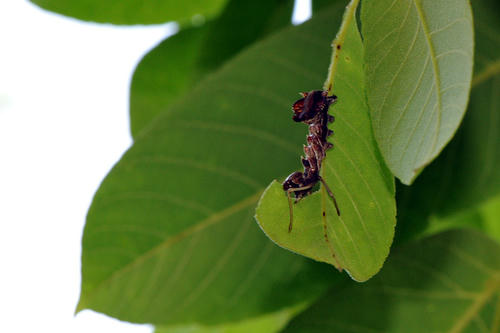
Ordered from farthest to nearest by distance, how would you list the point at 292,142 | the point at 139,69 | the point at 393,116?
the point at 139,69
the point at 292,142
the point at 393,116

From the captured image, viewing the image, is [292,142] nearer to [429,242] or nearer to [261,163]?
[261,163]

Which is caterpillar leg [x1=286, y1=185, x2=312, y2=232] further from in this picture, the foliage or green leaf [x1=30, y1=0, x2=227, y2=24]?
green leaf [x1=30, y1=0, x2=227, y2=24]

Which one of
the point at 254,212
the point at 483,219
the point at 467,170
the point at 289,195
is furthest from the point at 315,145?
the point at 483,219

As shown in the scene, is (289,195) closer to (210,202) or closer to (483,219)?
(210,202)

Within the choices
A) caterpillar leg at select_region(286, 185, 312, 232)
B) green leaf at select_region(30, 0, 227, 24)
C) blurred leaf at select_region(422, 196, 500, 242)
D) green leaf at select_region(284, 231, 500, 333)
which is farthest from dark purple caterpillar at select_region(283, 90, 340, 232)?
blurred leaf at select_region(422, 196, 500, 242)

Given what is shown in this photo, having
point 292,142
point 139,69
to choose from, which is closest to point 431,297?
point 292,142

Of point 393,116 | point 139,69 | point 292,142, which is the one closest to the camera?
point 393,116

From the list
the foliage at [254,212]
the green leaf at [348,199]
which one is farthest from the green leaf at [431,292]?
the green leaf at [348,199]
